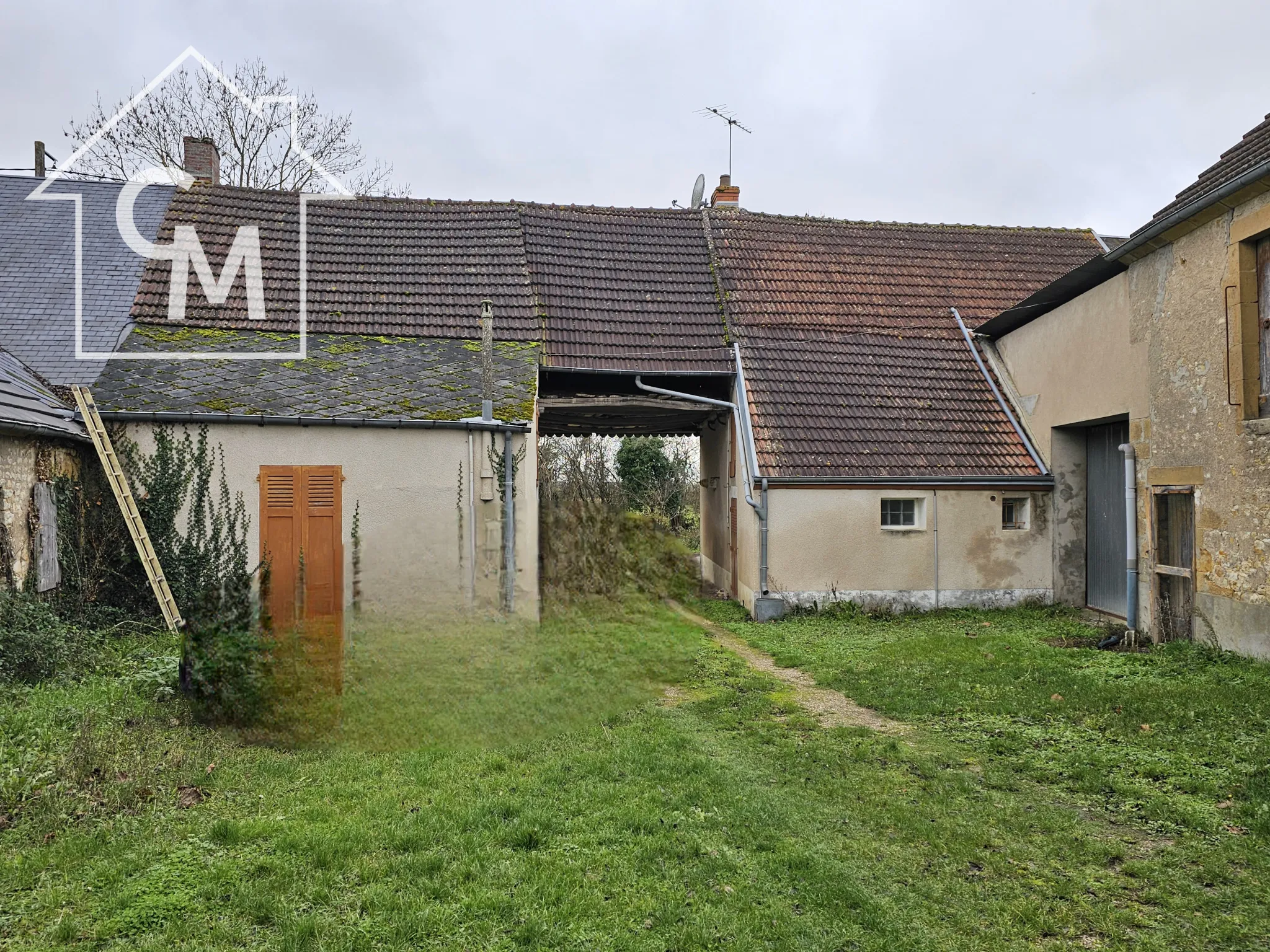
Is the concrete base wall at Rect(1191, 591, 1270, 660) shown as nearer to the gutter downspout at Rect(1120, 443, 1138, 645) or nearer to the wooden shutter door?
the gutter downspout at Rect(1120, 443, 1138, 645)

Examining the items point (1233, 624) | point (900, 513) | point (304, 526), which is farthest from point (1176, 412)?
point (304, 526)

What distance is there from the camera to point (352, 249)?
14828 millimetres

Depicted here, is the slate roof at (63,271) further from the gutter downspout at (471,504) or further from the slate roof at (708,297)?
the gutter downspout at (471,504)

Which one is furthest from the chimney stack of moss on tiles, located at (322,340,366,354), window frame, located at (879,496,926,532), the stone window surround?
the stone window surround

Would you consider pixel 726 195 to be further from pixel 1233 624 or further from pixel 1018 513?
pixel 1233 624

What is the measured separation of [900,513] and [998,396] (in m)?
3.12

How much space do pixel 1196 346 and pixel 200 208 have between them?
15567 millimetres

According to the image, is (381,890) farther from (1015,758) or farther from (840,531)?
(840,531)

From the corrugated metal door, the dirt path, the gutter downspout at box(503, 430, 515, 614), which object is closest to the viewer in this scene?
the dirt path

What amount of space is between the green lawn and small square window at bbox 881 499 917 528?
4937 millimetres

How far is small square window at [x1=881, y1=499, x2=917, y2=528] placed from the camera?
1270 cm

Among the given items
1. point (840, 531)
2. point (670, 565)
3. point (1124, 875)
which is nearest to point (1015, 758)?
point (1124, 875)

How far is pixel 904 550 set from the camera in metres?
12.6

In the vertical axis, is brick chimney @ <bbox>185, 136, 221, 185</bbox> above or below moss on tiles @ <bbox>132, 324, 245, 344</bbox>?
above
